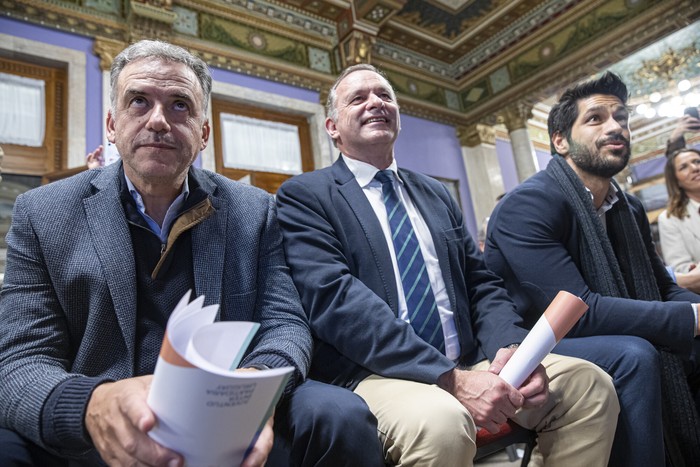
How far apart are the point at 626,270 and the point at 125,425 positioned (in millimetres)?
1786

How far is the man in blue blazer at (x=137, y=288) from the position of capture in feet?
2.53

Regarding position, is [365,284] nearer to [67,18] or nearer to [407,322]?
[407,322]

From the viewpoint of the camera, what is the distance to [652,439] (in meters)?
1.17

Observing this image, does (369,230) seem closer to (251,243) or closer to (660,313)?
(251,243)

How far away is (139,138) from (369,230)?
700 millimetres

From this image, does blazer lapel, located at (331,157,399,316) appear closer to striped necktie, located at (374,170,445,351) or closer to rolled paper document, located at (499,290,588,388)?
striped necktie, located at (374,170,445,351)

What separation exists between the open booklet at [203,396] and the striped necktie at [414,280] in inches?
29.8

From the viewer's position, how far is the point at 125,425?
66 centimetres

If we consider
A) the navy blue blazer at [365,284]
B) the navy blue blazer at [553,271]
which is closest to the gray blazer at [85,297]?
the navy blue blazer at [365,284]

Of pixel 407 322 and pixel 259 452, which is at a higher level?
pixel 407 322

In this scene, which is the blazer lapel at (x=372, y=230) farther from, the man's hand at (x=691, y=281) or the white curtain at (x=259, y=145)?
the white curtain at (x=259, y=145)

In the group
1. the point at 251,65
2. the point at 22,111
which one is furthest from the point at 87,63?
the point at 251,65

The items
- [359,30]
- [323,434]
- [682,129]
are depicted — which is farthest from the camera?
[359,30]

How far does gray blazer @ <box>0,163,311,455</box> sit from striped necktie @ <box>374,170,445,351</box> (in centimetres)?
36
